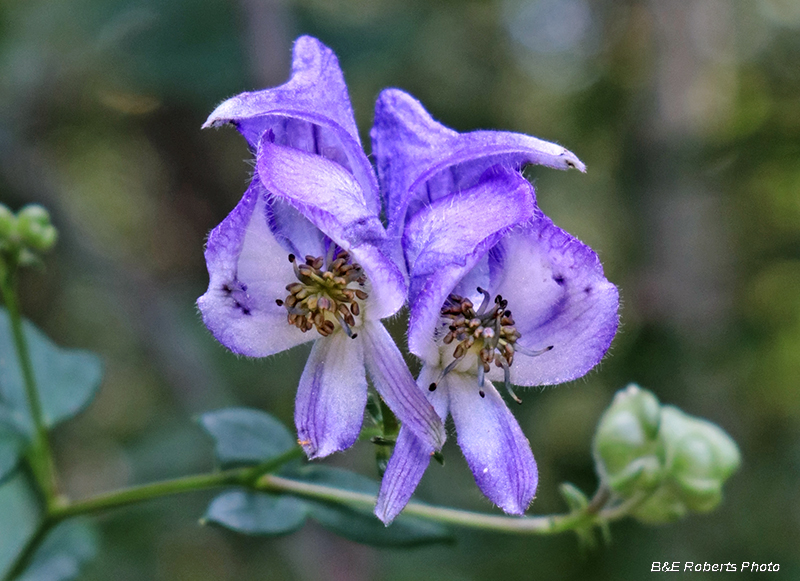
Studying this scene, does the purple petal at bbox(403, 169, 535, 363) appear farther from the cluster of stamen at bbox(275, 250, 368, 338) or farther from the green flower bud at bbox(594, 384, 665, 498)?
the green flower bud at bbox(594, 384, 665, 498)

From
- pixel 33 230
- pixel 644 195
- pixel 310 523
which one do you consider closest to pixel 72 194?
pixel 310 523

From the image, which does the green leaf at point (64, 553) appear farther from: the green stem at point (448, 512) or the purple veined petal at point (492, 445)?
the purple veined petal at point (492, 445)

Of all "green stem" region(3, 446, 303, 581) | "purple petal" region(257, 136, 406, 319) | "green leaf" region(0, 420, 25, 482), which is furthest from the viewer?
"green leaf" region(0, 420, 25, 482)

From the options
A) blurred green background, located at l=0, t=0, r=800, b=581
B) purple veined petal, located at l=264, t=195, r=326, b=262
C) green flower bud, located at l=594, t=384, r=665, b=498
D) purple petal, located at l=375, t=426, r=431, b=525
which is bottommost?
blurred green background, located at l=0, t=0, r=800, b=581

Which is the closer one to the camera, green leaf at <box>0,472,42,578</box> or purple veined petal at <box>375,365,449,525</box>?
purple veined petal at <box>375,365,449,525</box>

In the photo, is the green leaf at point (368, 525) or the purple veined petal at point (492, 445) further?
the green leaf at point (368, 525)

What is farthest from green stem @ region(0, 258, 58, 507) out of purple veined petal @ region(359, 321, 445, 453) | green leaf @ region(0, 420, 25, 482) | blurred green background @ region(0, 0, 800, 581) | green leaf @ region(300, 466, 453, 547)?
blurred green background @ region(0, 0, 800, 581)

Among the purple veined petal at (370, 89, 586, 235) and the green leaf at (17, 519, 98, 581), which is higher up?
the purple veined petal at (370, 89, 586, 235)

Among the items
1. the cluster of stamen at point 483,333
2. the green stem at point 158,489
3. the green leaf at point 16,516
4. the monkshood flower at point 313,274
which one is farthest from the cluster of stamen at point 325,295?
the green leaf at point 16,516
